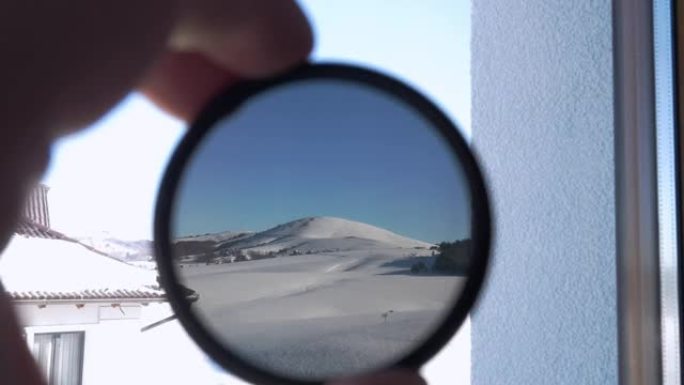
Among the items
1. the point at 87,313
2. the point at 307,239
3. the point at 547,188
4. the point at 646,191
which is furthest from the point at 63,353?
the point at 646,191

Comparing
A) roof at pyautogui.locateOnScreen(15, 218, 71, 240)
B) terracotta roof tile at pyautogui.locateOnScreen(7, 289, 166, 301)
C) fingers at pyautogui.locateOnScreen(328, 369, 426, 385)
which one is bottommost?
fingers at pyautogui.locateOnScreen(328, 369, 426, 385)

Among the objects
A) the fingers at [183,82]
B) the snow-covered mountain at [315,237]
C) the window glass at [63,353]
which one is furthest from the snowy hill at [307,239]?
the window glass at [63,353]

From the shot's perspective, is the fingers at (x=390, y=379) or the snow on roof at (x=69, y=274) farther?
the snow on roof at (x=69, y=274)

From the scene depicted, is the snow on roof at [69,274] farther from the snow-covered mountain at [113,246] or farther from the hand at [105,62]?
the hand at [105,62]

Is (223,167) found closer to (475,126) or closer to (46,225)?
(46,225)

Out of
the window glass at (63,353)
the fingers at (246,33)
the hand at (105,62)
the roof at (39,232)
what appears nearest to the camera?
the hand at (105,62)

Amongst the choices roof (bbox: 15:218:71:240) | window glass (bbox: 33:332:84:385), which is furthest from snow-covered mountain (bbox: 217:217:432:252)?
window glass (bbox: 33:332:84:385)

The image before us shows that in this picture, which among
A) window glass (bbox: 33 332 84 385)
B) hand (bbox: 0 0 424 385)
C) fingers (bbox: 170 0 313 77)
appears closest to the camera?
hand (bbox: 0 0 424 385)

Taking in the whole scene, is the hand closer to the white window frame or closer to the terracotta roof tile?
the terracotta roof tile
